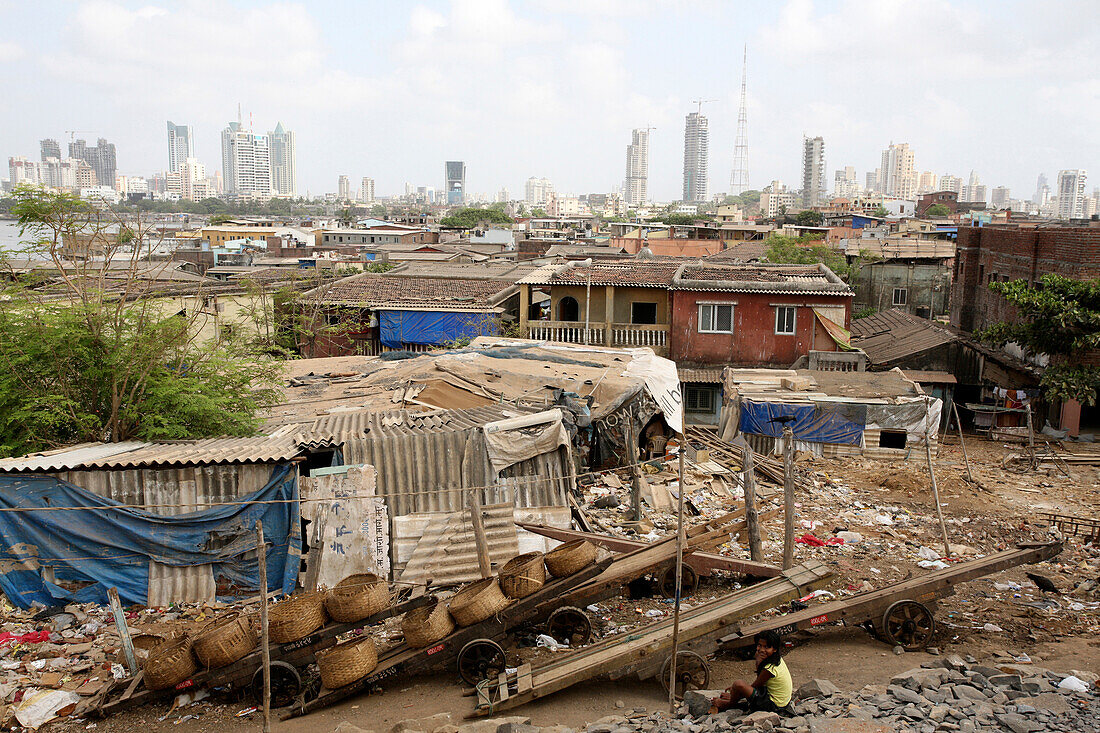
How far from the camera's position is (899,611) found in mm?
7840

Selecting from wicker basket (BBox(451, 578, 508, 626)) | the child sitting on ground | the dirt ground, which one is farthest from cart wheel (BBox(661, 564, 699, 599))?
the child sitting on ground

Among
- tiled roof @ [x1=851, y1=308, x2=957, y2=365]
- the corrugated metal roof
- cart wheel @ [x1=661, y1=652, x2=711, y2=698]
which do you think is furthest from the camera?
tiled roof @ [x1=851, y1=308, x2=957, y2=365]

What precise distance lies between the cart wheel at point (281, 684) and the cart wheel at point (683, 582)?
13.2 ft

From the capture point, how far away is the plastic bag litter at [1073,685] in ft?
21.1

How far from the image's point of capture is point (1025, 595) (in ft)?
30.9

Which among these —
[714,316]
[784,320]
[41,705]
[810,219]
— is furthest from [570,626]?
[810,219]

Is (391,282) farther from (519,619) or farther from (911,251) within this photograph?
(911,251)

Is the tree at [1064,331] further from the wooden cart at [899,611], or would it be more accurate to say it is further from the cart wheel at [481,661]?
the cart wheel at [481,661]

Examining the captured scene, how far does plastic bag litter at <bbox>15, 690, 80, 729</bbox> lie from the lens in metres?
6.58

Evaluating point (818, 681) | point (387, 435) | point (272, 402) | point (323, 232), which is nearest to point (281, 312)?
point (272, 402)

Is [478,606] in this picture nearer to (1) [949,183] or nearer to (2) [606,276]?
(2) [606,276]

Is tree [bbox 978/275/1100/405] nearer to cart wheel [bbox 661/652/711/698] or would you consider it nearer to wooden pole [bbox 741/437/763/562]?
wooden pole [bbox 741/437/763/562]

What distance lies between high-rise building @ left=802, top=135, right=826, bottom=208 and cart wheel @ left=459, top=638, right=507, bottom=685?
17186 cm

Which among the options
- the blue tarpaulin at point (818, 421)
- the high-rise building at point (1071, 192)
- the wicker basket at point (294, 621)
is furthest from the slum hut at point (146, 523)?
the high-rise building at point (1071, 192)
